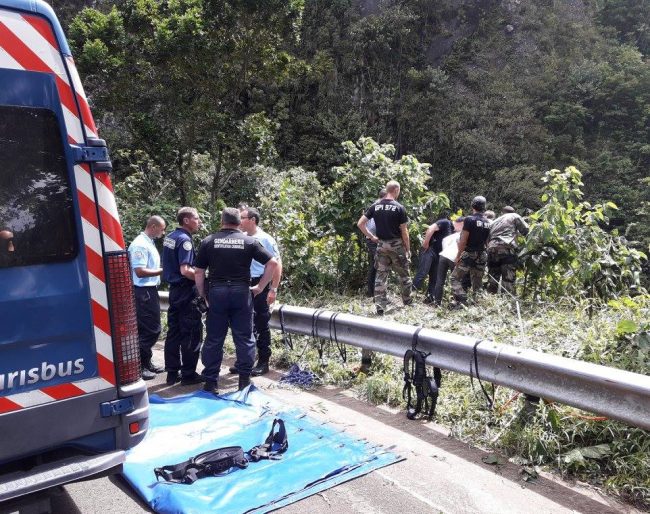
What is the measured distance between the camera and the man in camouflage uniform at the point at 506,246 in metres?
8.08

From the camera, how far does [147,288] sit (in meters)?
6.74

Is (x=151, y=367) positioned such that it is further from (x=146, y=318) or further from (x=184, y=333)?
(x=184, y=333)

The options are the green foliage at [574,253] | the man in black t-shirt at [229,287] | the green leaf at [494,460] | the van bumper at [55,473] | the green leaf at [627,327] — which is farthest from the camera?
the green foliage at [574,253]

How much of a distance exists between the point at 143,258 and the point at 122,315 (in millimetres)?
3625

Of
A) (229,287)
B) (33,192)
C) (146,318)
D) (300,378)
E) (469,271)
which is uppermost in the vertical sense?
(33,192)

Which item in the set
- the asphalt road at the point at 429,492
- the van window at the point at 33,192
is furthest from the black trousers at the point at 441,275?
the van window at the point at 33,192

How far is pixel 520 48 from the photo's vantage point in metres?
29.3

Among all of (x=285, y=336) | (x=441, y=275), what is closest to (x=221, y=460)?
(x=285, y=336)

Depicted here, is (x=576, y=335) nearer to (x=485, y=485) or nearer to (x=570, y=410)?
(x=570, y=410)

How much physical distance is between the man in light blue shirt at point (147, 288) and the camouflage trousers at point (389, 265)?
3040 mm

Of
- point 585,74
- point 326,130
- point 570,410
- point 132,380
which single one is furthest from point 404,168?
point 585,74

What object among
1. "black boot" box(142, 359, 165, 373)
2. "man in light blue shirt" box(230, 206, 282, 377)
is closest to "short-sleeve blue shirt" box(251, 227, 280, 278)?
"man in light blue shirt" box(230, 206, 282, 377)

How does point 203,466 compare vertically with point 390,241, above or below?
below

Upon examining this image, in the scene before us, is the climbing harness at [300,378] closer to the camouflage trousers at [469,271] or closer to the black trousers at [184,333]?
the black trousers at [184,333]
